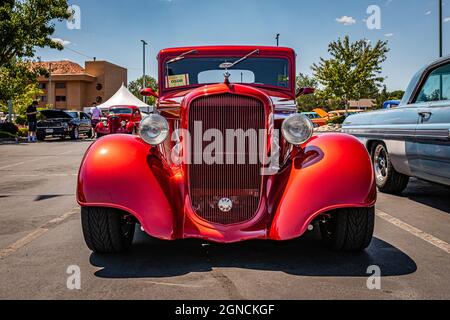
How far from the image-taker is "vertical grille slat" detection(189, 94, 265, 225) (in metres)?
3.70

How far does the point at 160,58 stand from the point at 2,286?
3.34 metres

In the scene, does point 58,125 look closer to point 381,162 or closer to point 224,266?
point 381,162

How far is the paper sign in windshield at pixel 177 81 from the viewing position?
5531 millimetres

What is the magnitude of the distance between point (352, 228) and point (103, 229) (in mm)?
1911

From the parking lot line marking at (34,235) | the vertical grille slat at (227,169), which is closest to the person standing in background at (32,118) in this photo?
the parking lot line marking at (34,235)

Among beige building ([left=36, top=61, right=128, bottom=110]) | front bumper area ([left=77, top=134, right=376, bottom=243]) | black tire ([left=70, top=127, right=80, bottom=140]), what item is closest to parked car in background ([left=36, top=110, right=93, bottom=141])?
black tire ([left=70, top=127, right=80, bottom=140])

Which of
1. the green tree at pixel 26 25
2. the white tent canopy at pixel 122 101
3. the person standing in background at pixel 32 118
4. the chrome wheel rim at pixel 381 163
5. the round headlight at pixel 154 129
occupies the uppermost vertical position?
the green tree at pixel 26 25

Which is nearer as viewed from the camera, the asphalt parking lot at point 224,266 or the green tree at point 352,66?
the asphalt parking lot at point 224,266

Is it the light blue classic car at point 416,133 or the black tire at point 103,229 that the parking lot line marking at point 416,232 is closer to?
the light blue classic car at point 416,133

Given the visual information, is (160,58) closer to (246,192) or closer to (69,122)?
(246,192)

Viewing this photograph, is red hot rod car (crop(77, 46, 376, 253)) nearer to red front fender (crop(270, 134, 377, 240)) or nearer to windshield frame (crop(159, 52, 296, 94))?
red front fender (crop(270, 134, 377, 240))

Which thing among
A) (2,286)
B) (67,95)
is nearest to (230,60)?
(2,286)

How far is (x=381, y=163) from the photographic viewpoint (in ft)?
23.5

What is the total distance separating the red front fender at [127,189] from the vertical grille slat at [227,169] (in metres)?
0.28
